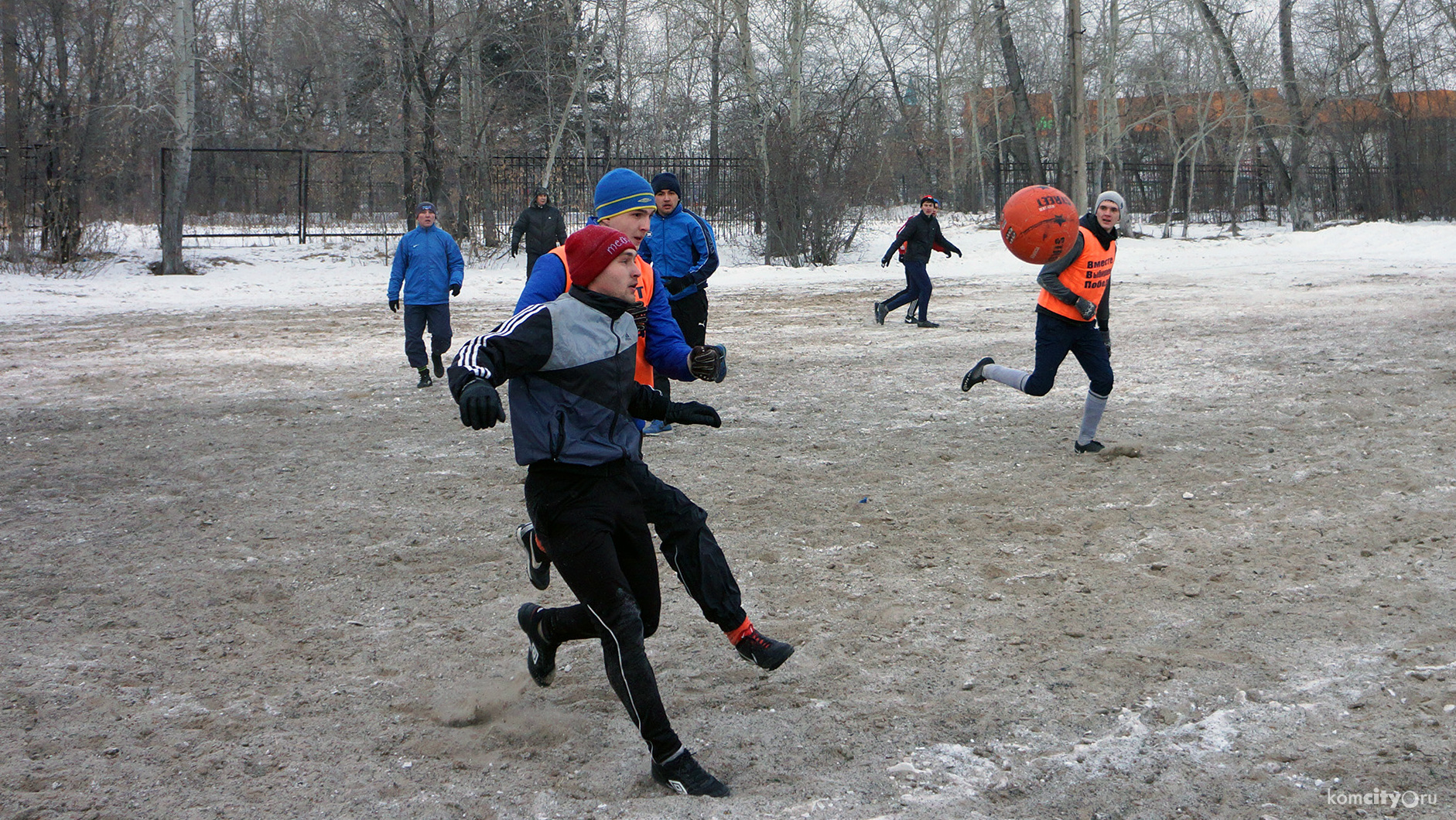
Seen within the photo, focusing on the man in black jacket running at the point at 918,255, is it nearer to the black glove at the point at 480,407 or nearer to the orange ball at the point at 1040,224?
the orange ball at the point at 1040,224

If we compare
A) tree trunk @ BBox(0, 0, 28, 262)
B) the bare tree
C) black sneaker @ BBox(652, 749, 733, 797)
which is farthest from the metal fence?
black sneaker @ BBox(652, 749, 733, 797)

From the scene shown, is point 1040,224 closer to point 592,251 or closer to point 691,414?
point 691,414

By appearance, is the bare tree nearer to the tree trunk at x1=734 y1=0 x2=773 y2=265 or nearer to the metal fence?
the metal fence

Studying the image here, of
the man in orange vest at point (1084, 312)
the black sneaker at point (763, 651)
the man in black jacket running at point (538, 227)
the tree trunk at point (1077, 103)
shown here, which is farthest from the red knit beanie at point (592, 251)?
the tree trunk at point (1077, 103)

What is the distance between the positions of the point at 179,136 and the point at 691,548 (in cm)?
2319

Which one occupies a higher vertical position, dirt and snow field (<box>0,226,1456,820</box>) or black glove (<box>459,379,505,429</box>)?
black glove (<box>459,379,505,429</box>)

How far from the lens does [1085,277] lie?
7.25m

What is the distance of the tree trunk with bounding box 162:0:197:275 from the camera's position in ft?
74.9

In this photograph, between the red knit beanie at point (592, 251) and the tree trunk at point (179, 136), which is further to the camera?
the tree trunk at point (179, 136)

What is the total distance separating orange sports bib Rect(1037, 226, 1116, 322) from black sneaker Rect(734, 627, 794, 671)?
4284 millimetres

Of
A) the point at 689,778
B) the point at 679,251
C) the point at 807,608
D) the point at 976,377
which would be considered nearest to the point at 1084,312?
the point at 976,377

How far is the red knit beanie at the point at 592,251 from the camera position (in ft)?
11.4

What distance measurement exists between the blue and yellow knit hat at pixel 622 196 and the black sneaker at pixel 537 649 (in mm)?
1741

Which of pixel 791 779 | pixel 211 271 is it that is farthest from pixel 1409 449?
pixel 211 271
